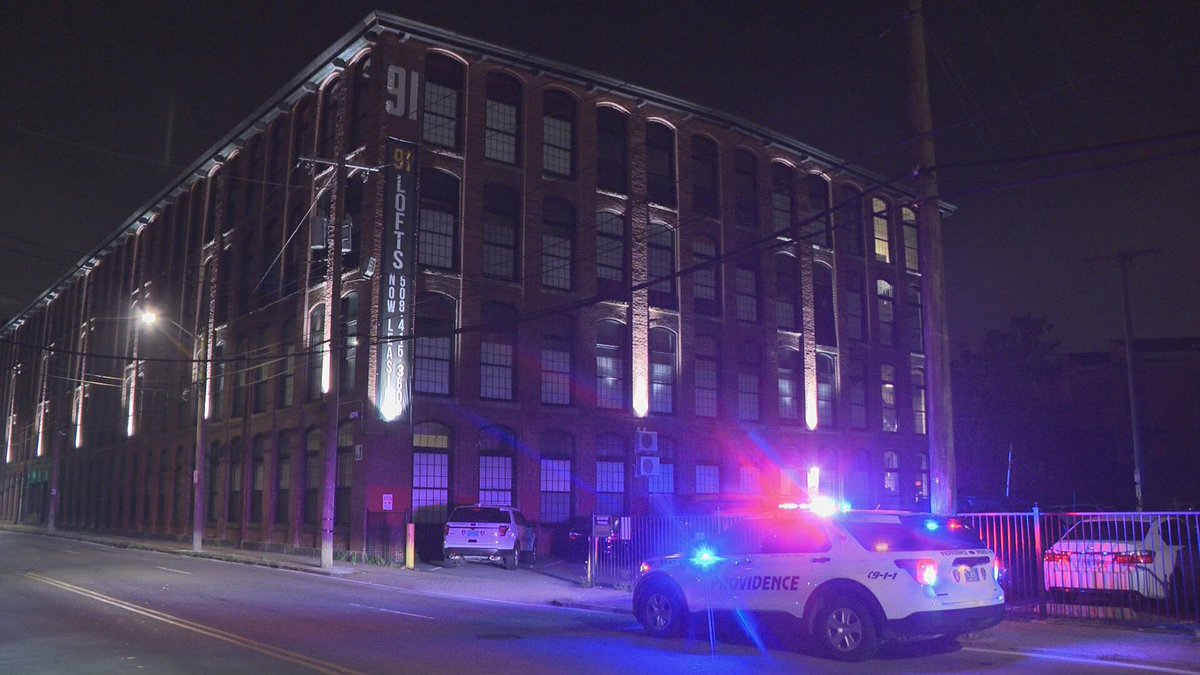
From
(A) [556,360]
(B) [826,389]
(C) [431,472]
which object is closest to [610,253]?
(A) [556,360]

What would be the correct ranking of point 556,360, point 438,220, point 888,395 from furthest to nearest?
point 888,395
point 556,360
point 438,220

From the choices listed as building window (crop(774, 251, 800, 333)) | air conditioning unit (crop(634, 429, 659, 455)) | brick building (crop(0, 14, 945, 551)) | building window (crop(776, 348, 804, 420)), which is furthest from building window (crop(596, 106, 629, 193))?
air conditioning unit (crop(634, 429, 659, 455))

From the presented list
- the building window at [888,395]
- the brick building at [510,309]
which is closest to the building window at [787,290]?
the brick building at [510,309]

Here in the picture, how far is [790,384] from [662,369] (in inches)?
295

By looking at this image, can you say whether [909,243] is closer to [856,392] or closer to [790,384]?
[856,392]

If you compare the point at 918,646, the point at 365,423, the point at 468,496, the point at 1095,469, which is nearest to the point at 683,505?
the point at 468,496

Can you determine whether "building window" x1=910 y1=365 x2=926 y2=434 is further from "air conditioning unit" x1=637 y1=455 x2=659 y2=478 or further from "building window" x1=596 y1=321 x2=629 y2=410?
"air conditioning unit" x1=637 y1=455 x2=659 y2=478

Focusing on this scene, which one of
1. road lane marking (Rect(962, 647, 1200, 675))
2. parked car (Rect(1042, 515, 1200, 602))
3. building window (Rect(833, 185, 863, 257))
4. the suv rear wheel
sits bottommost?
road lane marking (Rect(962, 647, 1200, 675))

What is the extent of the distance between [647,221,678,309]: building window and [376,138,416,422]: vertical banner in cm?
1032

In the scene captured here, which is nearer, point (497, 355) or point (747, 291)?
point (497, 355)

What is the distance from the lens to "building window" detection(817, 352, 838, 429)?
43531mm

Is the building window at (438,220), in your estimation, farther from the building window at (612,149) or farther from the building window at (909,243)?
the building window at (909,243)

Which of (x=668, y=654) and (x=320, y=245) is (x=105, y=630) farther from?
(x=320, y=245)

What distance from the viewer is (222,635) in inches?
509
